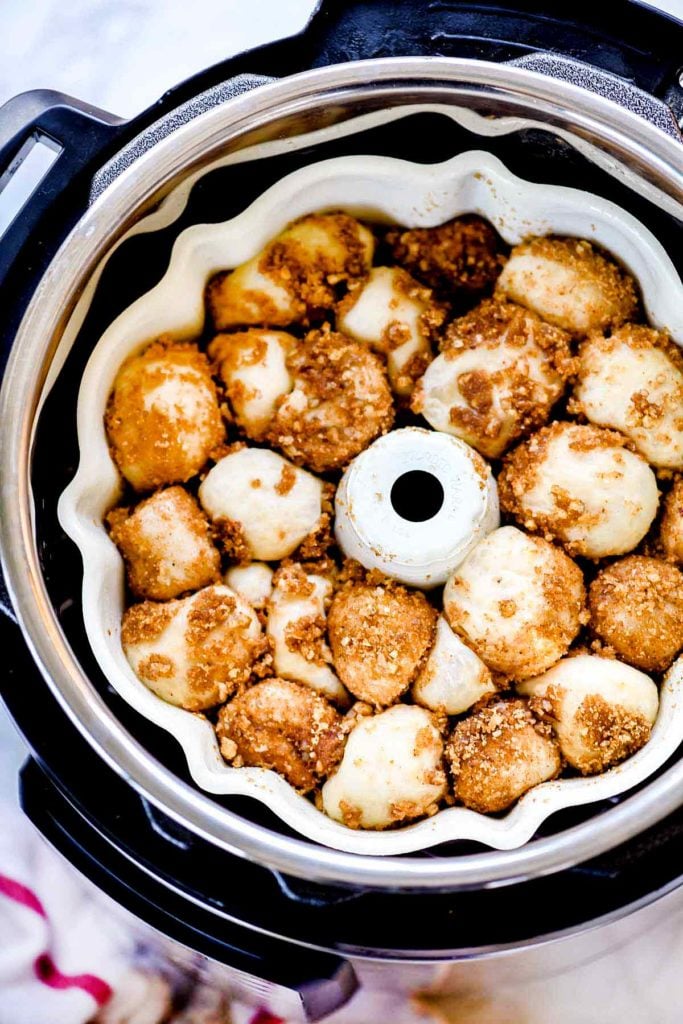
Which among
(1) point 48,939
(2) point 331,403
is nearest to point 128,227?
(2) point 331,403

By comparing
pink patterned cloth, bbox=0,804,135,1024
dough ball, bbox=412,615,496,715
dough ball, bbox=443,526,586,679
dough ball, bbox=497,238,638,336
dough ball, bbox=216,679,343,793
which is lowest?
pink patterned cloth, bbox=0,804,135,1024

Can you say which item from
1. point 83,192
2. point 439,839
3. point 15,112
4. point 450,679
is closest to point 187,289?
point 83,192

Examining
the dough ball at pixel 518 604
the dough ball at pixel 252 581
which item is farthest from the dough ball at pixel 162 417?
the dough ball at pixel 518 604

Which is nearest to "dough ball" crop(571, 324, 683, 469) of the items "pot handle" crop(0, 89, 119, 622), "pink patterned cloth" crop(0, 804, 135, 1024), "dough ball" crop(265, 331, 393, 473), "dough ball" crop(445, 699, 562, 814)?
"dough ball" crop(265, 331, 393, 473)

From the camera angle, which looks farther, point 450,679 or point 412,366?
point 412,366

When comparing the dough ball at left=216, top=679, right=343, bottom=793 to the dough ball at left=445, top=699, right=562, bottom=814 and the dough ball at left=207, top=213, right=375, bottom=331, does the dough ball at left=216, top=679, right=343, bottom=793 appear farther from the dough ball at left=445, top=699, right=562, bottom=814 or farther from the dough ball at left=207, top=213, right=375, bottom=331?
the dough ball at left=207, top=213, right=375, bottom=331

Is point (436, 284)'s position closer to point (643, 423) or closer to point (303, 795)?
point (643, 423)

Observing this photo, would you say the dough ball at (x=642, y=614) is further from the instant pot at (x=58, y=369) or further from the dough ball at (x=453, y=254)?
the dough ball at (x=453, y=254)
